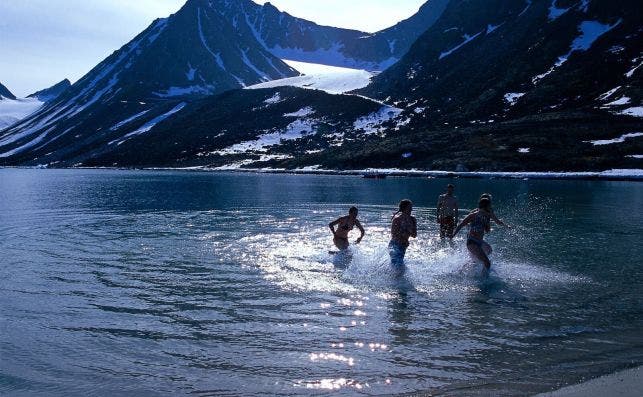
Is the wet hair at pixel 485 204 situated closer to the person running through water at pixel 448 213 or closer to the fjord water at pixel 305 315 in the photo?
the fjord water at pixel 305 315

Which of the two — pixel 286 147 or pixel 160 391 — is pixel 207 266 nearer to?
pixel 160 391

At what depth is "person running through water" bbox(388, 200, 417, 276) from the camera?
661 inches

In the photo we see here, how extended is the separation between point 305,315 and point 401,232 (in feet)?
19.3

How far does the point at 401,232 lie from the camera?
16.9m

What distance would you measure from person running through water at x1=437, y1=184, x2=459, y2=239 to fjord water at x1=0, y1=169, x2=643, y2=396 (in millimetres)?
1096

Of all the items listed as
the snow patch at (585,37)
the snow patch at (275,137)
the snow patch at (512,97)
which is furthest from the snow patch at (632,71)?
the snow patch at (275,137)

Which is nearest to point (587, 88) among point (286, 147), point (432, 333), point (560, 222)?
point (286, 147)

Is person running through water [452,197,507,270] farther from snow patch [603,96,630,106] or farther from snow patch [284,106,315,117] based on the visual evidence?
snow patch [284,106,315,117]

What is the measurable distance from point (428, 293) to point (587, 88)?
13315 centimetres

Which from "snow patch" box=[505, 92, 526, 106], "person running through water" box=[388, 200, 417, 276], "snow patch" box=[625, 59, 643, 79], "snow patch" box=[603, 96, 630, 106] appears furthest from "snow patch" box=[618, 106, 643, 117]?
"person running through water" box=[388, 200, 417, 276]

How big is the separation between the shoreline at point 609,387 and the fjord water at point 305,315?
0.29 m

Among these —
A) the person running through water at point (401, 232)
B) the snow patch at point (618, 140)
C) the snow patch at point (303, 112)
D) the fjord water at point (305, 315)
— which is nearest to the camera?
the fjord water at point (305, 315)

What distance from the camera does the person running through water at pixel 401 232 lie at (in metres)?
16.8

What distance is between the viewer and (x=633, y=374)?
28.1 ft
